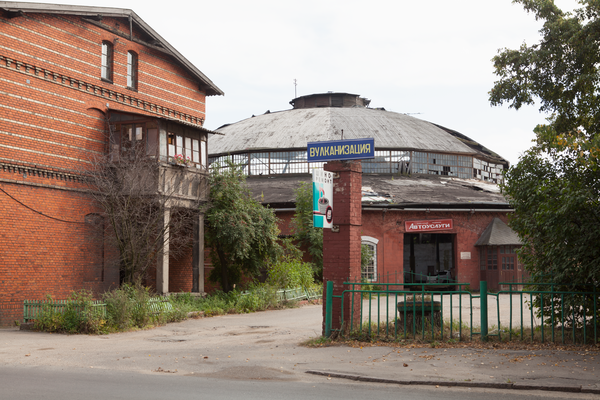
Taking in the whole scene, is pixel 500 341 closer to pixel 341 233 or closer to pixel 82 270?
pixel 341 233

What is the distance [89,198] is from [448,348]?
1411 cm

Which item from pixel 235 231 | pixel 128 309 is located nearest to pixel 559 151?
pixel 128 309

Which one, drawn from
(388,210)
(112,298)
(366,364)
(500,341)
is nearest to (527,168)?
(500,341)

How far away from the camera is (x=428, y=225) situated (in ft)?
97.3

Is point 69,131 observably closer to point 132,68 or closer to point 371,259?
point 132,68

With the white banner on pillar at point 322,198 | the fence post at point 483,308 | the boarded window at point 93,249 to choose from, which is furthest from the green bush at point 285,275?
the fence post at point 483,308

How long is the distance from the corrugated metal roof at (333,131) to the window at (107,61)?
51.2 ft

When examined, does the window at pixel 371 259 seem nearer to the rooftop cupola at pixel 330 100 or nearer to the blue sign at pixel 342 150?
the blue sign at pixel 342 150

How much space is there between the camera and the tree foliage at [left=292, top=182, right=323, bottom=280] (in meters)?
27.4

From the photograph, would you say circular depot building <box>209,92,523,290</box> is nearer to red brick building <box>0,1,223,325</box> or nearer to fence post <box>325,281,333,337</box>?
red brick building <box>0,1,223,325</box>

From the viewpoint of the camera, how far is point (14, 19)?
18.2 m

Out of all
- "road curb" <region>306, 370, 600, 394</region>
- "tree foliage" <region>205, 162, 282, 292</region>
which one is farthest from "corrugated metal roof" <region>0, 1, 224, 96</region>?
"road curb" <region>306, 370, 600, 394</region>

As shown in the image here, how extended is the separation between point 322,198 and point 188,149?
11.5 meters

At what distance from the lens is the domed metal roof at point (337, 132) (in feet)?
123
